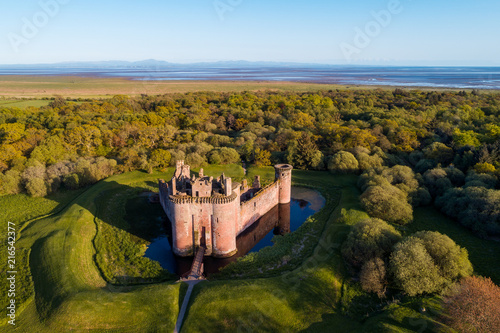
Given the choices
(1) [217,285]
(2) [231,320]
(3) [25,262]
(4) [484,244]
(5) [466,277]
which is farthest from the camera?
(4) [484,244]

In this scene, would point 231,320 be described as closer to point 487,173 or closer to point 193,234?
point 193,234

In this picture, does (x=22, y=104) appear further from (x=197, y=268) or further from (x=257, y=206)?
(x=197, y=268)

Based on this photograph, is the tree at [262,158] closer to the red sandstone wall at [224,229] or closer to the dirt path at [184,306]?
the red sandstone wall at [224,229]

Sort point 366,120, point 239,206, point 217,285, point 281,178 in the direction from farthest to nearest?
point 366,120, point 281,178, point 239,206, point 217,285

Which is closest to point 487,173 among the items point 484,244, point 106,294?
point 484,244

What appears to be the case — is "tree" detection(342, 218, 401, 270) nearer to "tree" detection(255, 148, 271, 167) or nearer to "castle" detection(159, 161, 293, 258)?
"castle" detection(159, 161, 293, 258)

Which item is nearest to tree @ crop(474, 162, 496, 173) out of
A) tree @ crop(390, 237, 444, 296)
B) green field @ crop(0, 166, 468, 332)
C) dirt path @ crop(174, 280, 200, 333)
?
green field @ crop(0, 166, 468, 332)

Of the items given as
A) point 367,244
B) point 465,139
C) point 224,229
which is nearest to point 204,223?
point 224,229

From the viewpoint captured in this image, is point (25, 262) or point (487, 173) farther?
point (487, 173)

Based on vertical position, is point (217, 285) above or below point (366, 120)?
below
